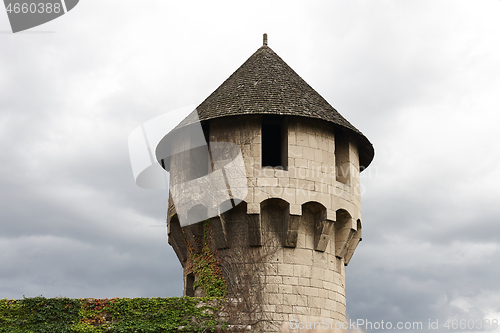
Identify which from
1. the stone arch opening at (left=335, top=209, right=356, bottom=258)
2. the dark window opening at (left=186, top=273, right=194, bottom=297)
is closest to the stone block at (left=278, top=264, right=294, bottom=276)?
the stone arch opening at (left=335, top=209, right=356, bottom=258)

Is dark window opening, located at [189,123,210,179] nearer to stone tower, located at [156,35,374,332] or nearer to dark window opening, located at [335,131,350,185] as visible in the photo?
stone tower, located at [156,35,374,332]

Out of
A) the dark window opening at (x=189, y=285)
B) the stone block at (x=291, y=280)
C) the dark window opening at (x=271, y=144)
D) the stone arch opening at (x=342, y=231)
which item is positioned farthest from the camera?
the dark window opening at (x=271, y=144)

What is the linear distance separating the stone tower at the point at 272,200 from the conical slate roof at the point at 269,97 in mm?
42

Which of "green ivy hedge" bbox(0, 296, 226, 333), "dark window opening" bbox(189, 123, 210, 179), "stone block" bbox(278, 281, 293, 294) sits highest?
"dark window opening" bbox(189, 123, 210, 179)

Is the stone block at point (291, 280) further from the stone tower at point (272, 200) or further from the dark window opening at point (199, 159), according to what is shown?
the dark window opening at point (199, 159)

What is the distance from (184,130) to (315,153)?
12.6ft

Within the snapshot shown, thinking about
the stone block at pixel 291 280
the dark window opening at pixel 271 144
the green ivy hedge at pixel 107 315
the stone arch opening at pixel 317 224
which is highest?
the dark window opening at pixel 271 144

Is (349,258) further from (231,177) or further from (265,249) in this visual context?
(231,177)

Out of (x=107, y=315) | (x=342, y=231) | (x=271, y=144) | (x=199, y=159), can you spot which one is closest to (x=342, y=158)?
(x=342, y=231)

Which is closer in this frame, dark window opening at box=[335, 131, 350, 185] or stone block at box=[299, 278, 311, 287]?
stone block at box=[299, 278, 311, 287]

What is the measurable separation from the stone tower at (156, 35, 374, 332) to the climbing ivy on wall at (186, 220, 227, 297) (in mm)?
170

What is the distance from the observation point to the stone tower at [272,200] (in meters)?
15.9

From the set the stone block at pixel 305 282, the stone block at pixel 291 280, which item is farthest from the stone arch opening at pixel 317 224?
the stone block at pixel 291 280

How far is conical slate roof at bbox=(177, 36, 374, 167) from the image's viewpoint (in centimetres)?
1686
